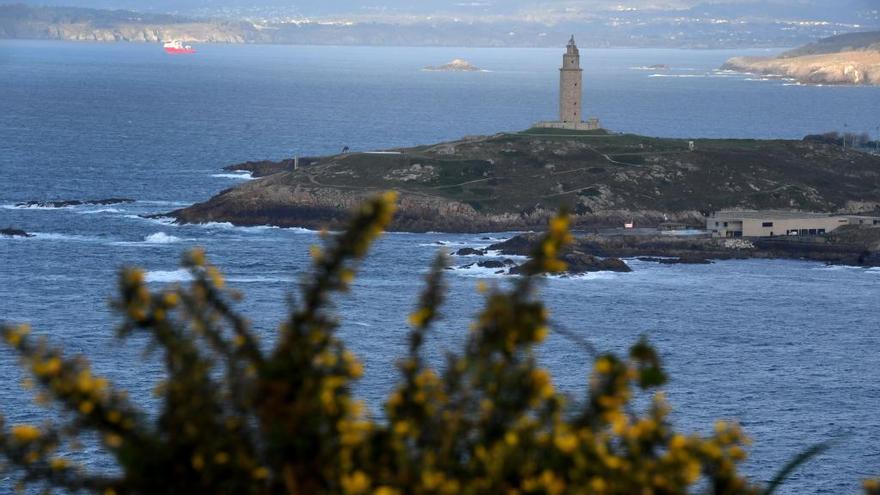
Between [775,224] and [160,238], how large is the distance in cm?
3265

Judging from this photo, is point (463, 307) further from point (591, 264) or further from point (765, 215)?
point (765, 215)

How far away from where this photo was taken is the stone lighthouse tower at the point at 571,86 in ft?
348

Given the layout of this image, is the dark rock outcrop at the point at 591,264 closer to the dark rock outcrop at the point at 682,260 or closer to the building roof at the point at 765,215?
the dark rock outcrop at the point at 682,260

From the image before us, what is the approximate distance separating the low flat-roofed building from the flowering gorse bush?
77252mm

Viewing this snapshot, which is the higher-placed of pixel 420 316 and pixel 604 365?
pixel 420 316

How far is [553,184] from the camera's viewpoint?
94.6 meters

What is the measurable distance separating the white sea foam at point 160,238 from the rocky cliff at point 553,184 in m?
5.55

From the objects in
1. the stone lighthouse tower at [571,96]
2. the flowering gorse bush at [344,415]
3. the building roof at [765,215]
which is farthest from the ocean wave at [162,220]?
the flowering gorse bush at [344,415]

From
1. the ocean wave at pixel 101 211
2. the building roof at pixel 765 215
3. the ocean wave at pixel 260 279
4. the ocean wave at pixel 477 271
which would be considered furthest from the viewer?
the ocean wave at pixel 101 211

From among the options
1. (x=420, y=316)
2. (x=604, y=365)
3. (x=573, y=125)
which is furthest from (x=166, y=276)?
(x=604, y=365)

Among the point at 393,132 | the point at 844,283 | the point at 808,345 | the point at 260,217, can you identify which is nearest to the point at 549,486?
the point at 808,345

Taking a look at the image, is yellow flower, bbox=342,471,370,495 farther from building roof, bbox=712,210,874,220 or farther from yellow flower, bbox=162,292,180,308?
building roof, bbox=712,210,874,220

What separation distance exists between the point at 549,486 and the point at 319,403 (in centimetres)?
114

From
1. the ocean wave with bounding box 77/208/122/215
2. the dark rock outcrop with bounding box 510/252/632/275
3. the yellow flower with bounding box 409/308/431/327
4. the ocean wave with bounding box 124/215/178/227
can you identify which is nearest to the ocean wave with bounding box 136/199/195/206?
the ocean wave with bounding box 77/208/122/215
